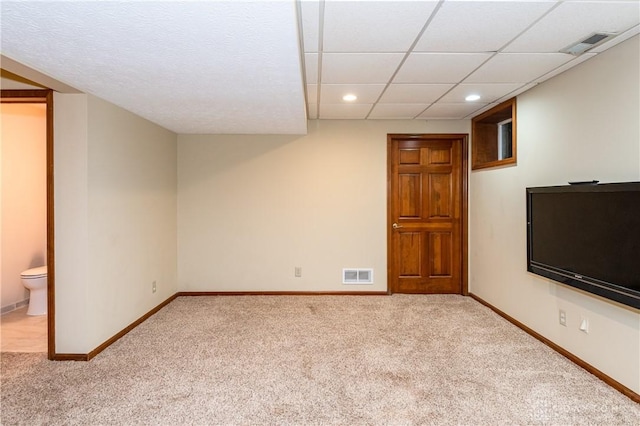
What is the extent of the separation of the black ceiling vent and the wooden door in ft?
7.81

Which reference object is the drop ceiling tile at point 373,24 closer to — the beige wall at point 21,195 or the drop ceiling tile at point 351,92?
the drop ceiling tile at point 351,92

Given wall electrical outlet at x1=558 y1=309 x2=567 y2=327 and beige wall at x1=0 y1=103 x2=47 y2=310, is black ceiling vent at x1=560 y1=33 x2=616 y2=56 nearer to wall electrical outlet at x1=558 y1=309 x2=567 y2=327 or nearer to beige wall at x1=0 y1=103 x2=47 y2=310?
wall electrical outlet at x1=558 y1=309 x2=567 y2=327

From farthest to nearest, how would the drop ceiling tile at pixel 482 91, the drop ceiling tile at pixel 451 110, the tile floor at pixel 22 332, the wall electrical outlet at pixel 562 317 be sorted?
1. the drop ceiling tile at pixel 451 110
2. the drop ceiling tile at pixel 482 91
3. the tile floor at pixel 22 332
4. the wall electrical outlet at pixel 562 317

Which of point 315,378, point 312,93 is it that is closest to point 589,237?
point 315,378

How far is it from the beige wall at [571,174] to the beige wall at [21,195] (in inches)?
218

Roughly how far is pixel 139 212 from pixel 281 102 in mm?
2019

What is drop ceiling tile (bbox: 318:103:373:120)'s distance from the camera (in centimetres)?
417

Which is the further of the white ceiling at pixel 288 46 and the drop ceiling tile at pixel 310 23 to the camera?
the drop ceiling tile at pixel 310 23

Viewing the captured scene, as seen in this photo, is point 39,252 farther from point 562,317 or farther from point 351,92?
point 562,317

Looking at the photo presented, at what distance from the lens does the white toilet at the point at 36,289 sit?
12.9 feet

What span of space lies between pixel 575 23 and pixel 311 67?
71.1 inches

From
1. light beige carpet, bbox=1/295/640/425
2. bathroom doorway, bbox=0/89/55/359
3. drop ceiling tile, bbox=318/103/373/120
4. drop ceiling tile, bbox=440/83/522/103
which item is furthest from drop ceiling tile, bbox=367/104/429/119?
bathroom doorway, bbox=0/89/55/359

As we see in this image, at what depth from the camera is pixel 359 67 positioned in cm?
291

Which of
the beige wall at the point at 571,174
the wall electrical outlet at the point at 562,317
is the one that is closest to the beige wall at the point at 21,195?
the beige wall at the point at 571,174
